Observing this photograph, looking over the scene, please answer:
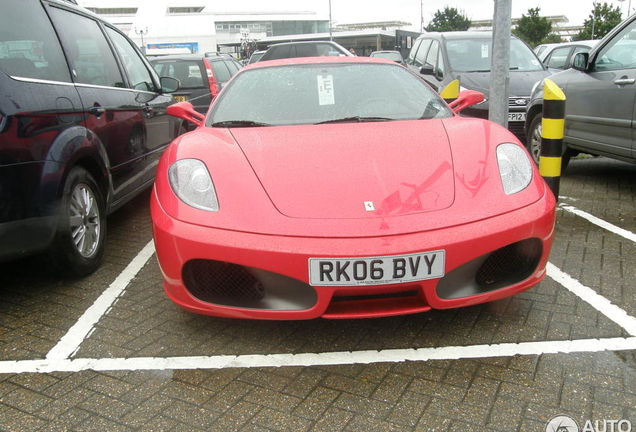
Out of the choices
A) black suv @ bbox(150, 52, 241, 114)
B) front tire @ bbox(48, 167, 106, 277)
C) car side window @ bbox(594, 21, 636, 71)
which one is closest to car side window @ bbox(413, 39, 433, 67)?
black suv @ bbox(150, 52, 241, 114)

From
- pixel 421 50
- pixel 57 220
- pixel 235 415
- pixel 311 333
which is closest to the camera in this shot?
pixel 235 415

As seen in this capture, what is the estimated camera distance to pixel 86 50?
3934mm

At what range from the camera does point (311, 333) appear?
265 cm

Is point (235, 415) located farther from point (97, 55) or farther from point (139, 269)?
point (97, 55)

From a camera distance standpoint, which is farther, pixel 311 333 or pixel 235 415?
pixel 311 333

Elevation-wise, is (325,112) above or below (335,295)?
above

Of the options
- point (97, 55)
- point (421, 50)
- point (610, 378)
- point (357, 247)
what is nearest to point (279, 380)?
point (357, 247)

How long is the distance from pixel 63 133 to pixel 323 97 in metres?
1.49

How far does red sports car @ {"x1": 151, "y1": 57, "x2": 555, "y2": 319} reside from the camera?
7.41 feet

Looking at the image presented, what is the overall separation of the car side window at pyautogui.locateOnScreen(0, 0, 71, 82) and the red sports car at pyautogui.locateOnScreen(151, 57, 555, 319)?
34.4 inches

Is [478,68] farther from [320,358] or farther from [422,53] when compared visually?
[320,358]

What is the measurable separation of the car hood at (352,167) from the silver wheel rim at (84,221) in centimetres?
101

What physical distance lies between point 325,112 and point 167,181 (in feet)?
3.59

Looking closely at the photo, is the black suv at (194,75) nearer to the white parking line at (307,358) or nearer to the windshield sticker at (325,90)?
the windshield sticker at (325,90)
